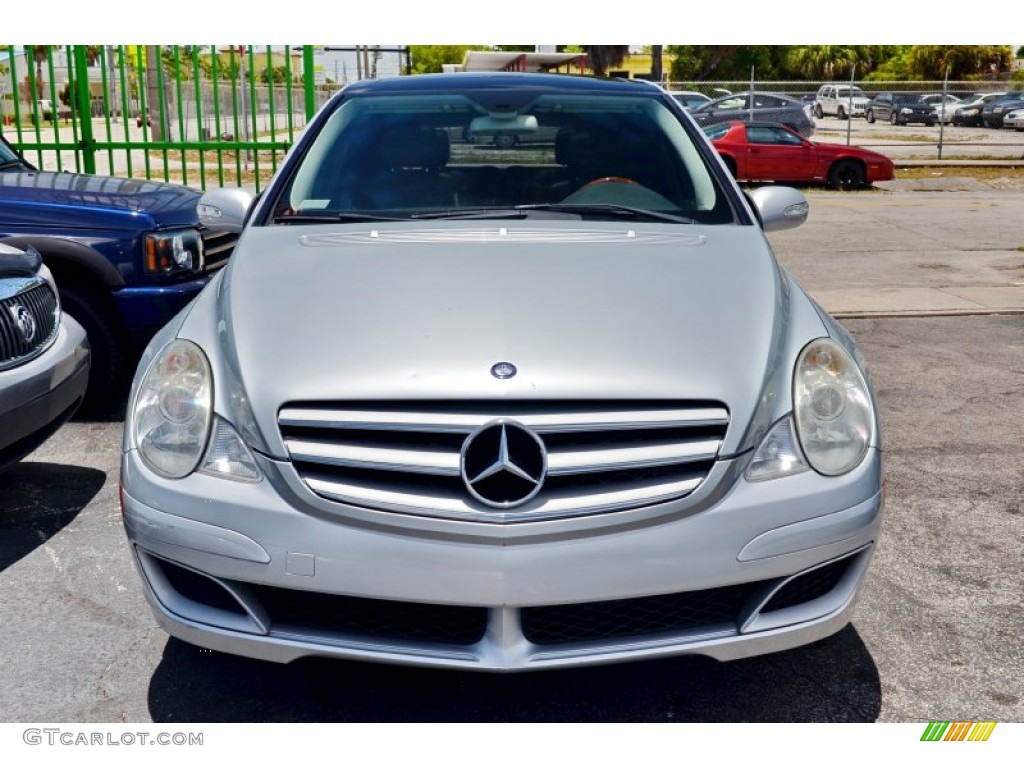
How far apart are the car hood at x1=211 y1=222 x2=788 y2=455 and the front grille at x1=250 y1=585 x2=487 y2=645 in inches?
14.1

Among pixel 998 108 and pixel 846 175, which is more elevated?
pixel 998 108

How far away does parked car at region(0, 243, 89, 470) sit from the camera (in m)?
4.13

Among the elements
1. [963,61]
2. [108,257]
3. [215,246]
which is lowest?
[963,61]

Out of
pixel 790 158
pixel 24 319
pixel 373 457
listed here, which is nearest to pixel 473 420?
pixel 373 457

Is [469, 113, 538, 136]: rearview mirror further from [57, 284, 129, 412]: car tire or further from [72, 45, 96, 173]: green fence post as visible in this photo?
[72, 45, 96, 173]: green fence post

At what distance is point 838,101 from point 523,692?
3415cm

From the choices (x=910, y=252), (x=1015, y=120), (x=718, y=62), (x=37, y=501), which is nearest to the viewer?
(x=37, y=501)

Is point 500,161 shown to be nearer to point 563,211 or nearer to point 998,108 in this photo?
point 563,211

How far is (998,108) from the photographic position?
32.1 metres

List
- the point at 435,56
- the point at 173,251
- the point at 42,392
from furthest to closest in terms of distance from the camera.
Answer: the point at 435,56 → the point at 173,251 → the point at 42,392

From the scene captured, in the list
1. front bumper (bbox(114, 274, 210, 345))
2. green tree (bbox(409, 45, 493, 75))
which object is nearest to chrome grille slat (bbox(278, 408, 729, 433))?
front bumper (bbox(114, 274, 210, 345))

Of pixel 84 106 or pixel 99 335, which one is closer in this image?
pixel 99 335

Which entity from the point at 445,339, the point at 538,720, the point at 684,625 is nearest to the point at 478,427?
the point at 445,339

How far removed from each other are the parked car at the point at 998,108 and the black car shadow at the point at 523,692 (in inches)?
1265
